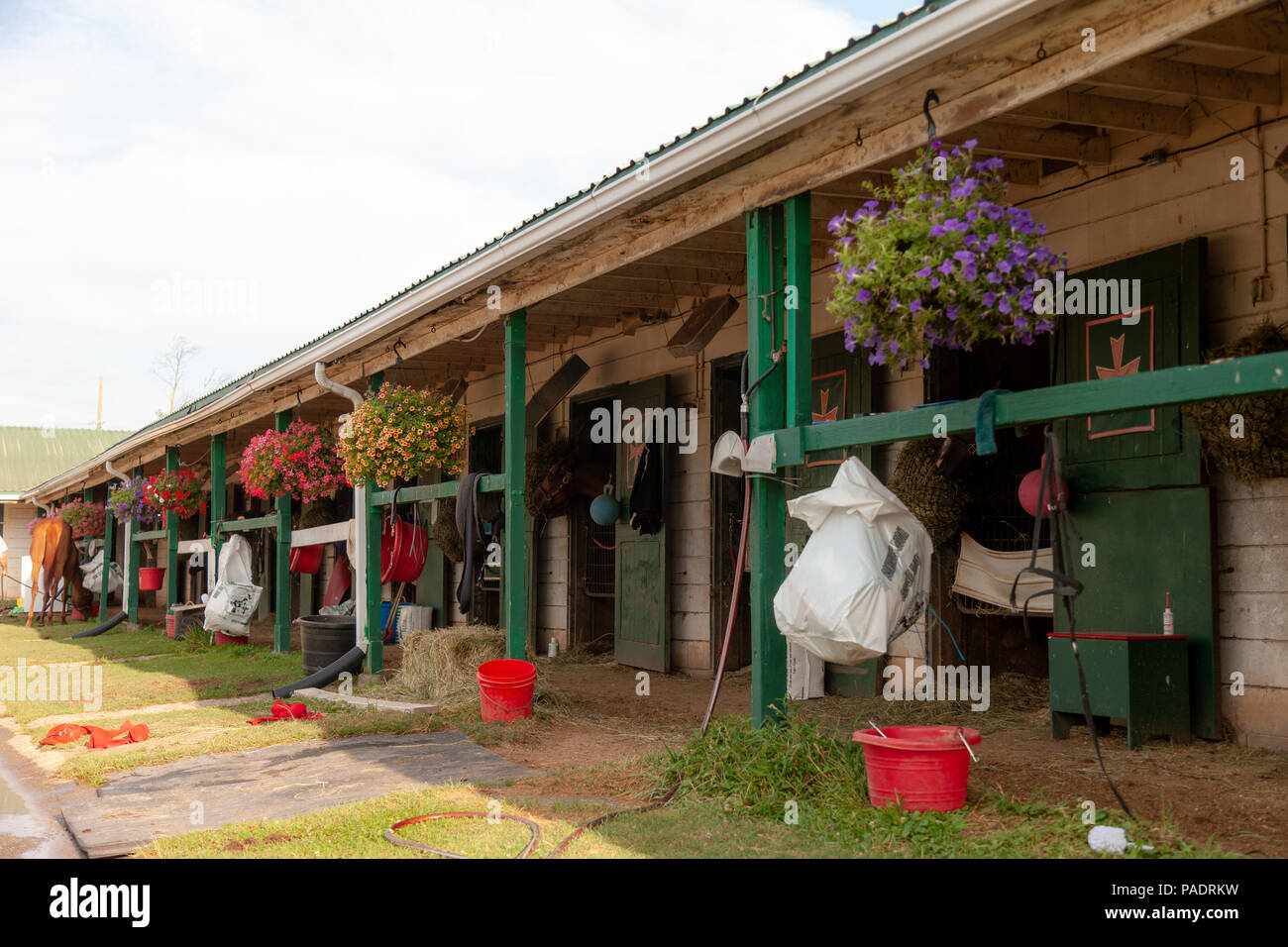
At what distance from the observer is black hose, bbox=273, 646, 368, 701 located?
25.9 feet

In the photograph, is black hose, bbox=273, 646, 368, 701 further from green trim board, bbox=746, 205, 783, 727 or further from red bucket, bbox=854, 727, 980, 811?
red bucket, bbox=854, 727, 980, 811

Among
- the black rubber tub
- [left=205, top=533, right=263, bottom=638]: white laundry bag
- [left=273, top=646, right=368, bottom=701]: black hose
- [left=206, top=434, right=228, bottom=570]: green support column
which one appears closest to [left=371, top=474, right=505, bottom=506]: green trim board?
the black rubber tub

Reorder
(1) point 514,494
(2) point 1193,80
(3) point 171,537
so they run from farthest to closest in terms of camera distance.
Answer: (3) point 171,537 < (1) point 514,494 < (2) point 1193,80

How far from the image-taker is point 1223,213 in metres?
4.95

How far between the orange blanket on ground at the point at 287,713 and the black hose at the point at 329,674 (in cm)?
81

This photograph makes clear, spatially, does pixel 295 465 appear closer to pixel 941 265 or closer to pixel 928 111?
pixel 928 111

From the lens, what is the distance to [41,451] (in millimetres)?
28531

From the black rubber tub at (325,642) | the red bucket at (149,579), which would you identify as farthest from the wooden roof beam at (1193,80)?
the red bucket at (149,579)

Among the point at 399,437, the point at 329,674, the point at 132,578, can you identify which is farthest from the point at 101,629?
the point at 399,437

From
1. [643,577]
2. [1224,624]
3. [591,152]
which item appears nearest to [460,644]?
[643,577]

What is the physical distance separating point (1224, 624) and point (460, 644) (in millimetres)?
4716

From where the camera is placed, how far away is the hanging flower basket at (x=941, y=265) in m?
3.32

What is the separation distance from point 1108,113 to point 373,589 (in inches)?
253

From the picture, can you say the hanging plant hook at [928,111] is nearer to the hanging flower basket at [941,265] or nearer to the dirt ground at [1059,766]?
the hanging flower basket at [941,265]
